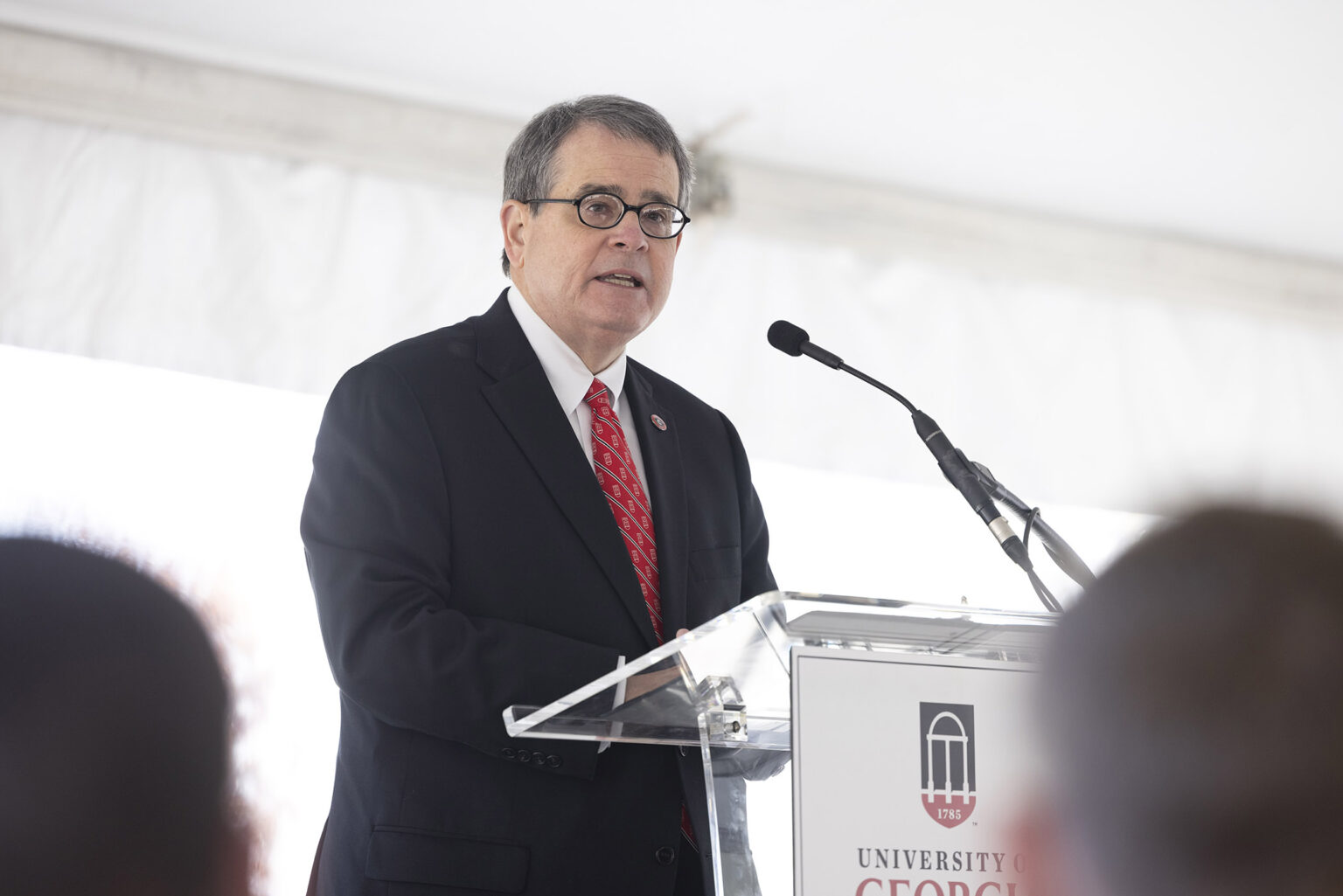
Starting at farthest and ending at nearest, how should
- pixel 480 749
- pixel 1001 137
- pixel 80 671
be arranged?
pixel 1001 137
pixel 480 749
pixel 80 671

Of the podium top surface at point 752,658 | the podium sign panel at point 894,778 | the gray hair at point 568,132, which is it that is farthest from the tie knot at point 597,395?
the podium sign panel at point 894,778

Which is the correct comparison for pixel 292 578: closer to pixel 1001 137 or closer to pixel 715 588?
pixel 715 588

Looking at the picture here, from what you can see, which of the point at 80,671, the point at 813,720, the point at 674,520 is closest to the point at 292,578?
the point at 674,520

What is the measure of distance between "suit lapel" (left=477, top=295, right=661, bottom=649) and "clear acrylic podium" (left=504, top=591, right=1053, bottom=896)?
1.45 ft

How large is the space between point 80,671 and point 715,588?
911 millimetres

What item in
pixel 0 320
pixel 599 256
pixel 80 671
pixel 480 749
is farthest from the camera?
pixel 0 320

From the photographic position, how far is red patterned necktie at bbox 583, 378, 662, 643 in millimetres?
1771

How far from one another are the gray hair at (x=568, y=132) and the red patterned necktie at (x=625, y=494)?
1.22ft

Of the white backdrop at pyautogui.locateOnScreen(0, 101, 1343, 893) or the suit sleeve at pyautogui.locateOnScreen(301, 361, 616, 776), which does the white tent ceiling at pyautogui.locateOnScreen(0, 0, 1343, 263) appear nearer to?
the white backdrop at pyautogui.locateOnScreen(0, 101, 1343, 893)

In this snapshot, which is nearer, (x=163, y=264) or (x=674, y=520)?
(x=674, y=520)

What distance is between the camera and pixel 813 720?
3.54 feet

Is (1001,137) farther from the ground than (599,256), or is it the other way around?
(1001,137)

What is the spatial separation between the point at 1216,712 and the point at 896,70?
3.40m

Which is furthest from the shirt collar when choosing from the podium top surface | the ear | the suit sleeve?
the podium top surface
